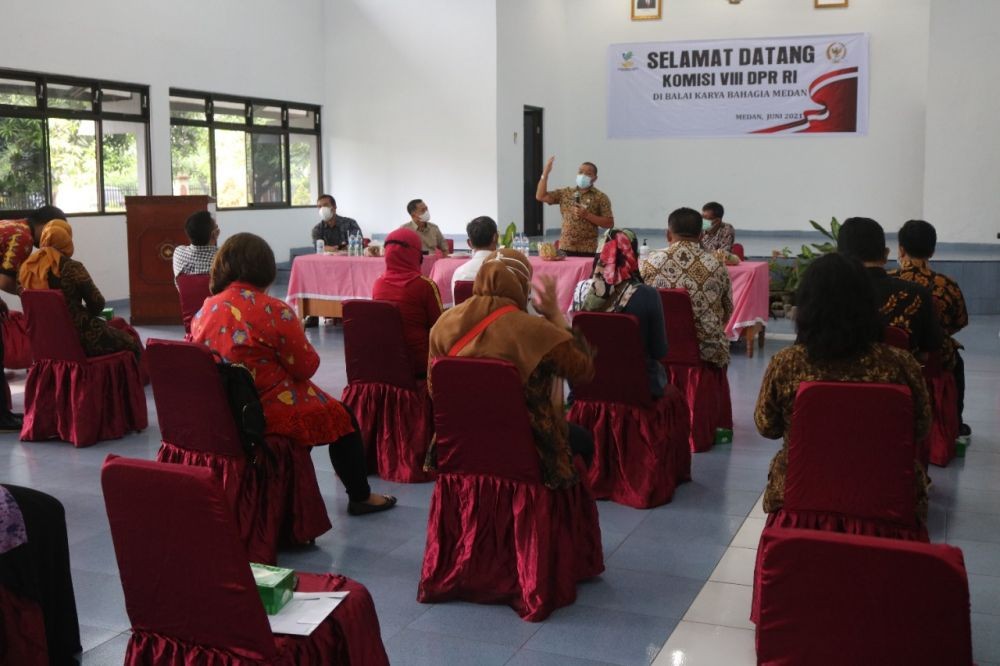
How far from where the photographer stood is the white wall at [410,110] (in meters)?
13.7

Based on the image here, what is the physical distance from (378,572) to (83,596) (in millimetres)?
998

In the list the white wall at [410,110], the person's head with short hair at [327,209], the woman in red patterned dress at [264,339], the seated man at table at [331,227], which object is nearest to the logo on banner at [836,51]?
the white wall at [410,110]

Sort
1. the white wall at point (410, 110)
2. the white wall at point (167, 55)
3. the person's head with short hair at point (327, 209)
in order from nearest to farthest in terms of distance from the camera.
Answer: the white wall at point (167, 55) < the person's head with short hair at point (327, 209) < the white wall at point (410, 110)

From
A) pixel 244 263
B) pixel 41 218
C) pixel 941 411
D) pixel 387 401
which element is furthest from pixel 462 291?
pixel 41 218

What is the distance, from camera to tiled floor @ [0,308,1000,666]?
10.3 feet

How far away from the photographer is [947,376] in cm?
498

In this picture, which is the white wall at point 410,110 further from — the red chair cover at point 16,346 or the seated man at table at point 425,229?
the red chair cover at point 16,346

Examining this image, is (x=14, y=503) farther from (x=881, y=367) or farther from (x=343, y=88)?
(x=343, y=88)

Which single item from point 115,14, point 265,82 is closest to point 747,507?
point 115,14

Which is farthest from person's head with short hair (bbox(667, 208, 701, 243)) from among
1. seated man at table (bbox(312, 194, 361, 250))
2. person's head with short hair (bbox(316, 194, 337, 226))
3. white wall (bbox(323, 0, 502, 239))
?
white wall (bbox(323, 0, 502, 239))

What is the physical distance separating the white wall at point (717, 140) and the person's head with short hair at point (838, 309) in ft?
36.8

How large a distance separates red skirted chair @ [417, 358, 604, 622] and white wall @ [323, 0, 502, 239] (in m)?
10.6

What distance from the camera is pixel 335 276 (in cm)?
924

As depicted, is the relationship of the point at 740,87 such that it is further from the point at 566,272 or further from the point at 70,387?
the point at 70,387
